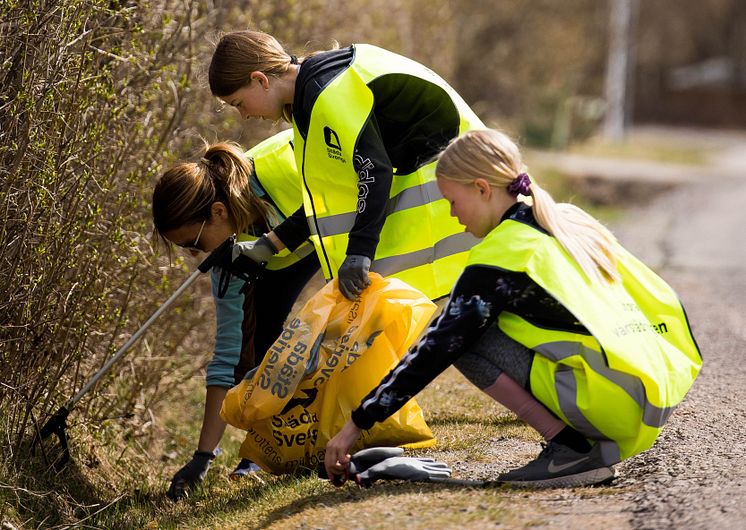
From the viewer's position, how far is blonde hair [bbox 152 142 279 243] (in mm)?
4164

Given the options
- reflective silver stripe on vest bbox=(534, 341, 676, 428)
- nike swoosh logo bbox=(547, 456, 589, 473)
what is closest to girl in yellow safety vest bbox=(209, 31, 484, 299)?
reflective silver stripe on vest bbox=(534, 341, 676, 428)

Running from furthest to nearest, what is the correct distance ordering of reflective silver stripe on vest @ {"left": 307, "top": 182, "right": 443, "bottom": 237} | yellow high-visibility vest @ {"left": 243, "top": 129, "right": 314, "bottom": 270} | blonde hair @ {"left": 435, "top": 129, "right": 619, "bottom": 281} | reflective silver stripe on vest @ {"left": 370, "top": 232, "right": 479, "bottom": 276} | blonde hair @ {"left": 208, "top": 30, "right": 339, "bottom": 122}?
yellow high-visibility vest @ {"left": 243, "top": 129, "right": 314, "bottom": 270}
reflective silver stripe on vest @ {"left": 370, "top": 232, "right": 479, "bottom": 276}
reflective silver stripe on vest @ {"left": 307, "top": 182, "right": 443, "bottom": 237}
blonde hair @ {"left": 208, "top": 30, "right": 339, "bottom": 122}
blonde hair @ {"left": 435, "top": 129, "right": 619, "bottom": 281}

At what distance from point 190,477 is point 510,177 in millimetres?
1859

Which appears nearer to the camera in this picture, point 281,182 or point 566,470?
point 566,470

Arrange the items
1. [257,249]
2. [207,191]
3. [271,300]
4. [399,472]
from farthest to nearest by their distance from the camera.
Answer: [271,300]
[207,191]
[257,249]
[399,472]

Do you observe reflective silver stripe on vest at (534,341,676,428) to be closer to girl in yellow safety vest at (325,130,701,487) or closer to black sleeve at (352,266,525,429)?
girl in yellow safety vest at (325,130,701,487)

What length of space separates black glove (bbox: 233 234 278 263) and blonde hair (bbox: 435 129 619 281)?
951mm

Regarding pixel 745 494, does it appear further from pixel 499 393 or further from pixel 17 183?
pixel 17 183

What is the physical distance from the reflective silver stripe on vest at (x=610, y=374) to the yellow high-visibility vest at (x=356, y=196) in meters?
0.96

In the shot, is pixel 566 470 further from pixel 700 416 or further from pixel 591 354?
pixel 700 416

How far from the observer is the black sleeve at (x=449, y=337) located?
3.24m

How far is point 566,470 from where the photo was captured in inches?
134

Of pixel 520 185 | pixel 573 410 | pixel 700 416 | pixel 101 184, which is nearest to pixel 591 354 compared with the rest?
pixel 573 410

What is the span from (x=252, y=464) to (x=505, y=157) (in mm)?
1851
